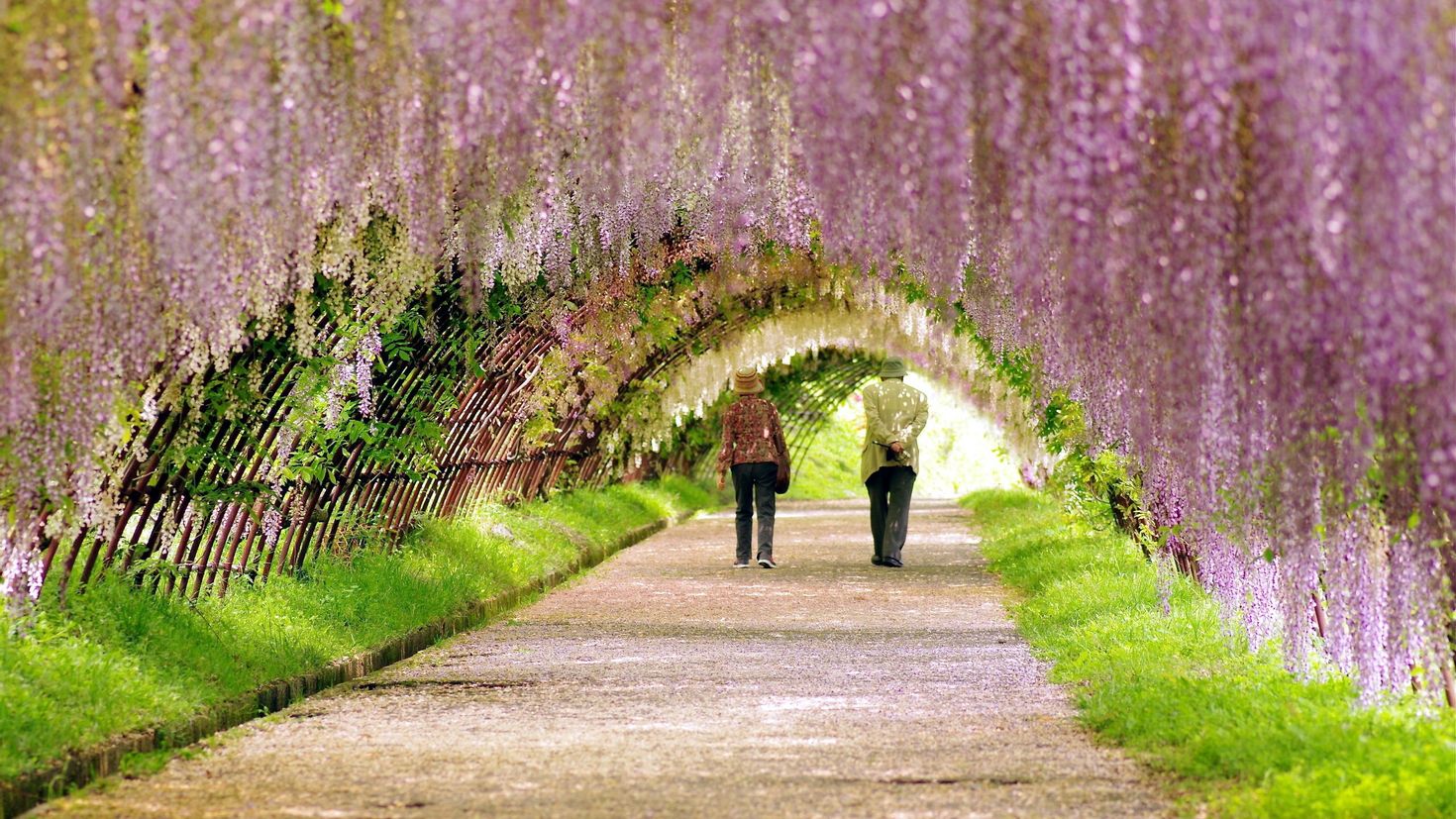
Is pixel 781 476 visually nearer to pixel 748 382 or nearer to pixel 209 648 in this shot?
pixel 748 382

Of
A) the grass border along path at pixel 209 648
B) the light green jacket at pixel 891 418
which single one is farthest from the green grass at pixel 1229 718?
the light green jacket at pixel 891 418

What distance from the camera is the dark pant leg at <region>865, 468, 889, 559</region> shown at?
15758mm

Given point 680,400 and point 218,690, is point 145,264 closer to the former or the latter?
point 218,690

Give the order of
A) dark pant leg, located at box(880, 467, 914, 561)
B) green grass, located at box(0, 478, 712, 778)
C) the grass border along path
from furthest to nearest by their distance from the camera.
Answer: dark pant leg, located at box(880, 467, 914, 561), green grass, located at box(0, 478, 712, 778), the grass border along path

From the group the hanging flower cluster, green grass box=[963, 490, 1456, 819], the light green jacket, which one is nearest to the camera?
the hanging flower cluster

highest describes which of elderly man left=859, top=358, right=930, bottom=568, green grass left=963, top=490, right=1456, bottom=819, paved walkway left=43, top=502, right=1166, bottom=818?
elderly man left=859, top=358, right=930, bottom=568

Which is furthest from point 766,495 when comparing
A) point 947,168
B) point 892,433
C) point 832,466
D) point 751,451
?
point 832,466

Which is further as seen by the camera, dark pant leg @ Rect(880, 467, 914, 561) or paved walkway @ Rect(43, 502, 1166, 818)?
dark pant leg @ Rect(880, 467, 914, 561)

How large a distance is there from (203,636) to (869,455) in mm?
8331

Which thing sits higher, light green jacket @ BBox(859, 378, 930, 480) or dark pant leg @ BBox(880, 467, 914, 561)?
light green jacket @ BBox(859, 378, 930, 480)

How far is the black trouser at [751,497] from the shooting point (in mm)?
16125

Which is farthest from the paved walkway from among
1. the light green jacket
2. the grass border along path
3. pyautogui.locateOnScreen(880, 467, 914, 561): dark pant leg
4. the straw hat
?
the straw hat

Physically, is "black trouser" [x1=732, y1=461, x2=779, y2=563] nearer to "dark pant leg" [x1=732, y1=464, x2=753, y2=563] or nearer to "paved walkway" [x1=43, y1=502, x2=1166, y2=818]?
"dark pant leg" [x1=732, y1=464, x2=753, y2=563]

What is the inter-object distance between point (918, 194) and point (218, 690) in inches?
146
